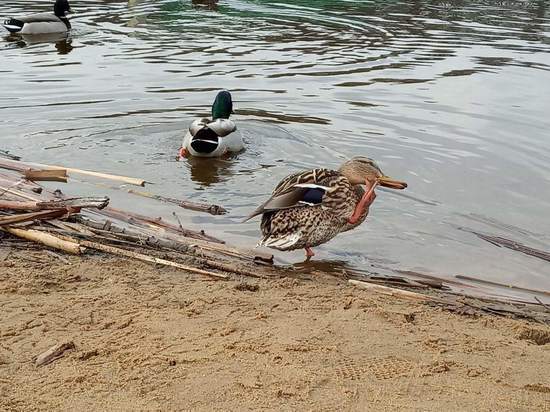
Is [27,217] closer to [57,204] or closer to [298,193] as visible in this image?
[57,204]

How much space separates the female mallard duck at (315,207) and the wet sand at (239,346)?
0.78 meters

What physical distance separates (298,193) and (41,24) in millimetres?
12454

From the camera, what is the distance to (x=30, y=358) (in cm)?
372

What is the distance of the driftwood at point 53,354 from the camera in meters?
3.66

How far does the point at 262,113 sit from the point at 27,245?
5.61 metres

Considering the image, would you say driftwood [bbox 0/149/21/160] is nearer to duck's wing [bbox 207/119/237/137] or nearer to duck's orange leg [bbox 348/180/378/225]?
duck's wing [bbox 207/119/237/137]

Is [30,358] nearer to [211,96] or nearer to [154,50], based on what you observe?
[211,96]

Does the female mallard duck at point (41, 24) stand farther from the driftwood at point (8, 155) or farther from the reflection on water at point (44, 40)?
the driftwood at point (8, 155)

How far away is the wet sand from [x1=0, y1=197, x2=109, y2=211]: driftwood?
0.46 m

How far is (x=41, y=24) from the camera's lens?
16906mm

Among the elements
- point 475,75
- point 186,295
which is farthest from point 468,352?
point 475,75

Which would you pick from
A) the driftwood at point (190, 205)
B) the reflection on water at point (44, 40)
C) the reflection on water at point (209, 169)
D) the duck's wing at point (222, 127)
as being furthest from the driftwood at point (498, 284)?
the reflection on water at point (44, 40)

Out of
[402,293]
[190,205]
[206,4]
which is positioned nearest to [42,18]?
[206,4]

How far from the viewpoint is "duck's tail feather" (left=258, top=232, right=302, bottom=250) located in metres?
5.80
